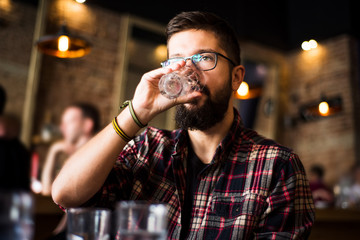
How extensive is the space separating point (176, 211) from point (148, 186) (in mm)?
158

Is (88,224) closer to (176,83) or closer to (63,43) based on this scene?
(176,83)

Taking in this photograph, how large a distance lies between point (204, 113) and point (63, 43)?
2.20m

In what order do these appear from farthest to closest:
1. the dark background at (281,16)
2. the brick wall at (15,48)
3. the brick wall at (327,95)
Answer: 1. the brick wall at (327,95)
2. the dark background at (281,16)
3. the brick wall at (15,48)

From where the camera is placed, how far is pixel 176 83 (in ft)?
4.15

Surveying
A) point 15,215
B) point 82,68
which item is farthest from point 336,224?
point 82,68

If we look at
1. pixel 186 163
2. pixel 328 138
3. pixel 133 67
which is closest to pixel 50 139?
pixel 133 67

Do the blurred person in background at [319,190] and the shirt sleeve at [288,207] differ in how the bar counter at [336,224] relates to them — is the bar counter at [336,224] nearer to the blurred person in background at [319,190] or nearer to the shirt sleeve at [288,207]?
the blurred person in background at [319,190]

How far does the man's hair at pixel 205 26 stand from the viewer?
1478 mm

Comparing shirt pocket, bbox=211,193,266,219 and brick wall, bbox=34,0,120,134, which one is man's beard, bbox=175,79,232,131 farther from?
brick wall, bbox=34,0,120,134

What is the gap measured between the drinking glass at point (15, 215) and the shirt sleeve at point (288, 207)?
0.83 m

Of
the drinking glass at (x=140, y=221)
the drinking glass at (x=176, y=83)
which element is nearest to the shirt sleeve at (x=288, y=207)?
the drinking glass at (x=176, y=83)

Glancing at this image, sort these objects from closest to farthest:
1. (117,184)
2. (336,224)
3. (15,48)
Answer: (117,184) < (336,224) < (15,48)

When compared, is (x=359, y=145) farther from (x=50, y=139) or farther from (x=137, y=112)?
(x=137, y=112)

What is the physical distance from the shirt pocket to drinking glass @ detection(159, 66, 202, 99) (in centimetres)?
36
